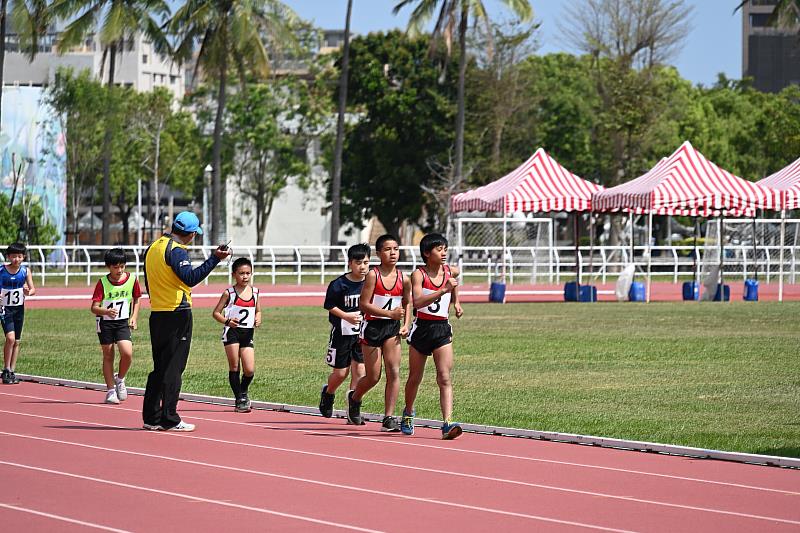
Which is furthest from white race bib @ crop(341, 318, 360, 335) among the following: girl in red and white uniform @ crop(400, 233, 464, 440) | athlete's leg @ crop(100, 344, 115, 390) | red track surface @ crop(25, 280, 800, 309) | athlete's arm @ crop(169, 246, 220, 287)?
red track surface @ crop(25, 280, 800, 309)

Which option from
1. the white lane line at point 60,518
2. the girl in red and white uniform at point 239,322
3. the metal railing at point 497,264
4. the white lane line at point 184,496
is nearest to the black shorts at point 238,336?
the girl in red and white uniform at point 239,322

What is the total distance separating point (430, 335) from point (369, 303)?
2.05 feet

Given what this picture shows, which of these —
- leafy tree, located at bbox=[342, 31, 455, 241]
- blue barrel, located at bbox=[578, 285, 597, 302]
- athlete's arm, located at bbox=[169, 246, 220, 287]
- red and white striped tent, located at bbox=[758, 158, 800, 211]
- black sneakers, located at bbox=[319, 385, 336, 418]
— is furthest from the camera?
leafy tree, located at bbox=[342, 31, 455, 241]

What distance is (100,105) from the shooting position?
6625cm

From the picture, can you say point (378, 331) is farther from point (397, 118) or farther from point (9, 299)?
point (397, 118)

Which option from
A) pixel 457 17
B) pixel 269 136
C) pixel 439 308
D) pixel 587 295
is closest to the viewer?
pixel 439 308

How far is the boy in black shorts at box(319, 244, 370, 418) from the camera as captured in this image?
13648 mm

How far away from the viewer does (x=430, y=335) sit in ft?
41.7

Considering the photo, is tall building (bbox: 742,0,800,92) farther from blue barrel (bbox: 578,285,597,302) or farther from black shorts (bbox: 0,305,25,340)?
black shorts (bbox: 0,305,25,340)

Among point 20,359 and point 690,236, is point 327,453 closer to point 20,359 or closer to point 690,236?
point 20,359

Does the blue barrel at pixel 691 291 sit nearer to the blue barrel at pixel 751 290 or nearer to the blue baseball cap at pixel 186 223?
the blue barrel at pixel 751 290

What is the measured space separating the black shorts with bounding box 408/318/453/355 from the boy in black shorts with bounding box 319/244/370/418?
3.07 feet

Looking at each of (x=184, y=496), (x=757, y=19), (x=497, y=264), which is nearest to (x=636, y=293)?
(x=497, y=264)

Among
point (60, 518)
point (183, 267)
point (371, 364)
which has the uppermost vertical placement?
point (183, 267)
